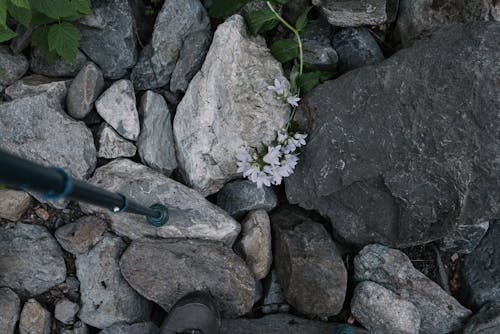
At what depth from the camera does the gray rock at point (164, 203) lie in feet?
12.8

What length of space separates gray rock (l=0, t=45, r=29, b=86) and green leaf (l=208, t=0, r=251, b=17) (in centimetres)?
152

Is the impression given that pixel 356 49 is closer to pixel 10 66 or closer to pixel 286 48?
pixel 286 48

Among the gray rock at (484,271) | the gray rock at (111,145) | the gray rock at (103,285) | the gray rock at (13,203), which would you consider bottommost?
the gray rock at (103,285)

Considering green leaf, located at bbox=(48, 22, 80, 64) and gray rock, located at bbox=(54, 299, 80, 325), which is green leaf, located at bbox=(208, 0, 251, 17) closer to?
green leaf, located at bbox=(48, 22, 80, 64)

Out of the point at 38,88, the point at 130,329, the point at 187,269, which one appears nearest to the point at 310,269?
the point at 187,269

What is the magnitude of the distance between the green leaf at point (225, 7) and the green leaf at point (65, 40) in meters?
1.09

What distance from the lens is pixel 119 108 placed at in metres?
3.91

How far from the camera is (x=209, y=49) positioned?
159 inches

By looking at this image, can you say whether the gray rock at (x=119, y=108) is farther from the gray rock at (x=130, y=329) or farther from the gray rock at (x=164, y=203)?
the gray rock at (x=130, y=329)

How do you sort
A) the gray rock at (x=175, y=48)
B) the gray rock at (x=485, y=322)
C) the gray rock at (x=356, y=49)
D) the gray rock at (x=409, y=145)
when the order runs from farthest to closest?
the gray rock at (x=356, y=49), the gray rock at (x=175, y=48), the gray rock at (x=485, y=322), the gray rock at (x=409, y=145)

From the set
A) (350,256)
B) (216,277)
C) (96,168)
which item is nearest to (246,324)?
(216,277)

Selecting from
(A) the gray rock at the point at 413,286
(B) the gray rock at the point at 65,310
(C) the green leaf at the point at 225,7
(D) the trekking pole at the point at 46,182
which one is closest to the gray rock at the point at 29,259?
(B) the gray rock at the point at 65,310

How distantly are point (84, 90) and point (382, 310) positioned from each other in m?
2.84

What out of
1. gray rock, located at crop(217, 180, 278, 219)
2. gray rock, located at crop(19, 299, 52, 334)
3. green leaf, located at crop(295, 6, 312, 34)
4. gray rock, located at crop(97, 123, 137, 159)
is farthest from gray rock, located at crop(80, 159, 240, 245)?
green leaf, located at crop(295, 6, 312, 34)
